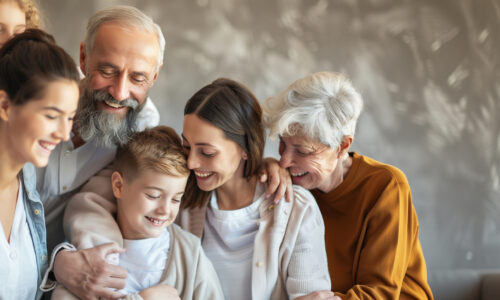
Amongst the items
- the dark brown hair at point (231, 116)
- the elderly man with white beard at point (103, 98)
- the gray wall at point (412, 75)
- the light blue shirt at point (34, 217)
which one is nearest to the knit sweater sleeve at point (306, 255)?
the dark brown hair at point (231, 116)

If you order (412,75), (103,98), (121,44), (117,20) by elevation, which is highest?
(412,75)

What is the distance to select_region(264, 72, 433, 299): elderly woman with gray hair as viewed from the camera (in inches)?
75.9

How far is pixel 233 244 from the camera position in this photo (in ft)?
6.18

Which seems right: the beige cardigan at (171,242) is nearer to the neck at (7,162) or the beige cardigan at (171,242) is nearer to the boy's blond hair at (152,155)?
the boy's blond hair at (152,155)

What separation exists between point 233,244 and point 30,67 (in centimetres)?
100

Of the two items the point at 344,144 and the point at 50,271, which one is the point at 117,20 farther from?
the point at 344,144

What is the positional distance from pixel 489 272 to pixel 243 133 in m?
2.20

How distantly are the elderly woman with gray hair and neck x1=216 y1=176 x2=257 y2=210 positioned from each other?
0.17 metres

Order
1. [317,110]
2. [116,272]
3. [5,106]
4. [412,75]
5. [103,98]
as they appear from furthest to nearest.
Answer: [412,75] → [317,110] → [103,98] → [116,272] → [5,106]

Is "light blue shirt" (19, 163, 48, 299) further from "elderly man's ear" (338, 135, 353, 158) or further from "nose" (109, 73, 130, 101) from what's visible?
"elderly man's ear" (338, 135, 353, 158)

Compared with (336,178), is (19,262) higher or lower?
lower

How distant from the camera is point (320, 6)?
3549mm

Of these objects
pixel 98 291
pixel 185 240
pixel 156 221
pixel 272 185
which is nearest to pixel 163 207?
pixel 156 221

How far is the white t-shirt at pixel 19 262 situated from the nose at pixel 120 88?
0.47 m
